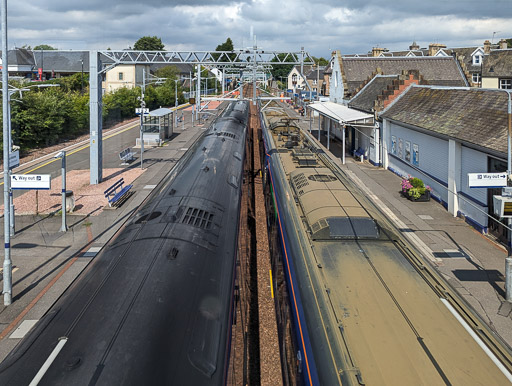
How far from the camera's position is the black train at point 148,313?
454 cm

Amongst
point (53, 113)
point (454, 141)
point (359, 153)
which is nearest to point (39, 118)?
point (53, 113)

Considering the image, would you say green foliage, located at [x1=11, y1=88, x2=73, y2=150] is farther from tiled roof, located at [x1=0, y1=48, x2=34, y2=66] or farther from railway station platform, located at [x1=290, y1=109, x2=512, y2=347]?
railway station platform, located at [x1=290, y1=109, x2=512, y2=347]

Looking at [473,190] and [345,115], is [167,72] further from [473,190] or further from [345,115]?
[473,190]

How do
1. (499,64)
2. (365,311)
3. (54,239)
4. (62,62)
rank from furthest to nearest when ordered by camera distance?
(62,62) < (499,64) < (54,239) < (365,311)

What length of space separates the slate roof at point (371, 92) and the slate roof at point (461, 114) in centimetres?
463

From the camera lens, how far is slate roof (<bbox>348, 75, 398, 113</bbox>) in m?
31.2

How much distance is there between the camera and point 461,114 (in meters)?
19.4

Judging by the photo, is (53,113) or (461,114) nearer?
(461,114)

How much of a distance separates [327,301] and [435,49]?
198 ft

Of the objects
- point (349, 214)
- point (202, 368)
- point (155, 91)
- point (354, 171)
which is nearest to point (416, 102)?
point (354, 171)

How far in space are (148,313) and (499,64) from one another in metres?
57.1

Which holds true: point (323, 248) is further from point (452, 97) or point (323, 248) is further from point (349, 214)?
point (452, 97)

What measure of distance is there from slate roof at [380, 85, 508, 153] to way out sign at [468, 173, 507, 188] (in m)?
3.36

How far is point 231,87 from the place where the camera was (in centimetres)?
13300
